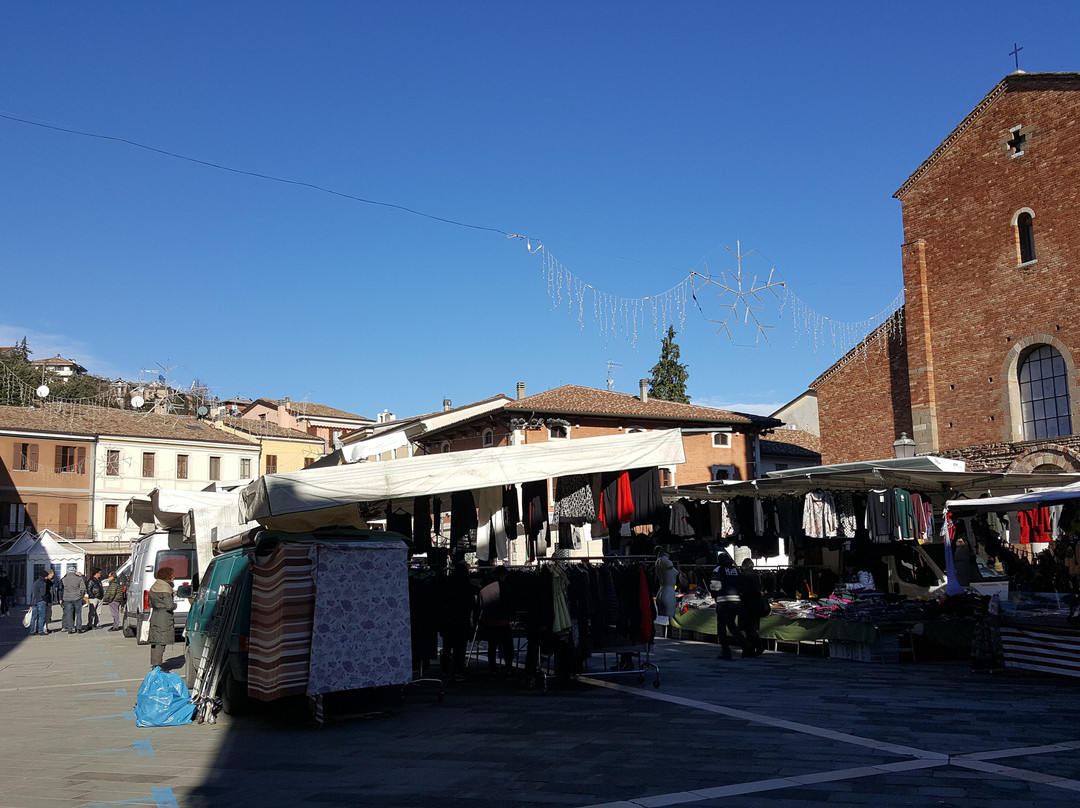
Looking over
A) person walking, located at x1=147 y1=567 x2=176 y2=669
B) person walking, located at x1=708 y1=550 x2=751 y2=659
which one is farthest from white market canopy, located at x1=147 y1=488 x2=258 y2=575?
person walking, located at x1=708 y1=550 x2=751 y2=659

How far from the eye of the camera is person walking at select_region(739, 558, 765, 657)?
512 inches

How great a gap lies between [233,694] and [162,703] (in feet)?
2.37

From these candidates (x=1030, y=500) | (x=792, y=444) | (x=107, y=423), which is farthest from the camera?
(x=107, y=423)

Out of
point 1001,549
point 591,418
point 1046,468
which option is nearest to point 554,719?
point 1001,549

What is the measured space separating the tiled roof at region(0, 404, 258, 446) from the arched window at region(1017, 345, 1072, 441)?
126 feet

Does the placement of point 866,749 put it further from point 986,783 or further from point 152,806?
point 152,806

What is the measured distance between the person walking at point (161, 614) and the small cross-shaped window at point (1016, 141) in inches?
925

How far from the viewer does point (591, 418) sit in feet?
123

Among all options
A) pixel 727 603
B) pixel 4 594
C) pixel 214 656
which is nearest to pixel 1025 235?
pixel 727 603

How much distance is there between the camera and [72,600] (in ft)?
69.3

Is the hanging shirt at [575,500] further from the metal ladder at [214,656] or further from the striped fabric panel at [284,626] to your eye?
the metal ladder at [214,656]

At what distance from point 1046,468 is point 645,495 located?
17.0 meters

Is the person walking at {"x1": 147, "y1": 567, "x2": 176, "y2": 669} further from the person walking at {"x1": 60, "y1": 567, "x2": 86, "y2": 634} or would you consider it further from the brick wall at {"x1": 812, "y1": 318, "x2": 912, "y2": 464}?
the brick wall at {"x1": 812, "y1": 318, "x2": 912, "y2": 464}

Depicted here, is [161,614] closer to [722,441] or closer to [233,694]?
[233,694]
